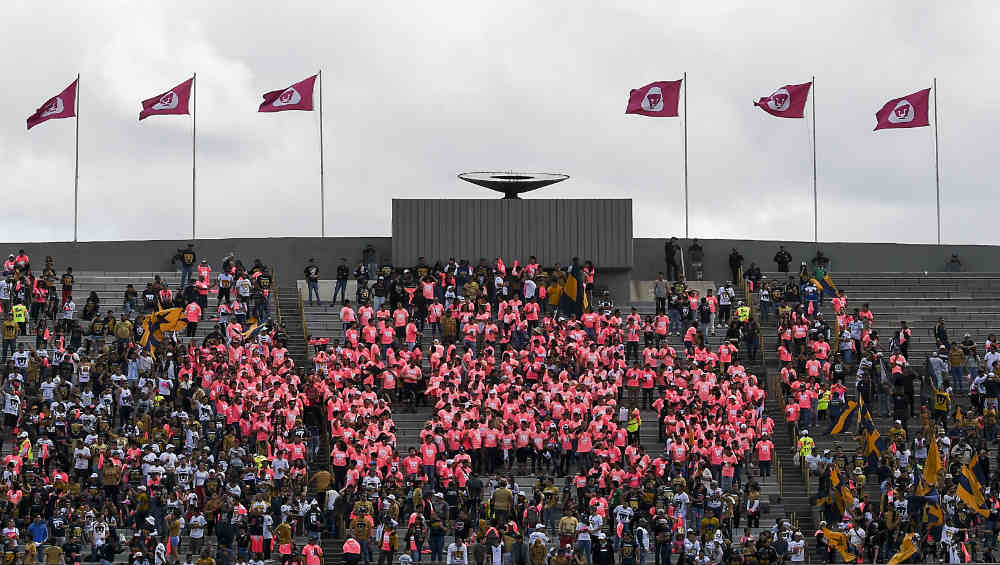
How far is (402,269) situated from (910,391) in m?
15.1

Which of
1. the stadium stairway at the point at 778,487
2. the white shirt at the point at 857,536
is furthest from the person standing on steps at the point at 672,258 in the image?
the white shirt at the point at 857,536

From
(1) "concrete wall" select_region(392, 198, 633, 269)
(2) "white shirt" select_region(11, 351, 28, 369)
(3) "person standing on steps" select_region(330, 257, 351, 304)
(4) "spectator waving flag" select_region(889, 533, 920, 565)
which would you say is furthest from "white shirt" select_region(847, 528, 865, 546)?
(2) "white shirt" select_region(11, 351, 28, 369)

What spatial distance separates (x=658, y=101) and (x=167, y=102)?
13.6 metres

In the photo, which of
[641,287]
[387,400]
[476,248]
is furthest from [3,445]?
[641,287]

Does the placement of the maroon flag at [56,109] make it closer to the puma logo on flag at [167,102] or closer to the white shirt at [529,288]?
the puma logo on flag at [167,102]

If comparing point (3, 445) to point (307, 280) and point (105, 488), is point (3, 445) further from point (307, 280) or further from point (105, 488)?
point (307, 280)

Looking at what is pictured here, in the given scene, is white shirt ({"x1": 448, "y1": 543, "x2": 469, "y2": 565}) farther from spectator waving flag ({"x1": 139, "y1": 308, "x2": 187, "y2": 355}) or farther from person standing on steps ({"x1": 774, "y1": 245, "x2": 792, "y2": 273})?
person standing on steps ({"x1": 774, "y1": 245, "x2": 792, "y2": 273})

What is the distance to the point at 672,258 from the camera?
54.7 m

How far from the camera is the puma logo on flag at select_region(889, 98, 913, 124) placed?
182ft

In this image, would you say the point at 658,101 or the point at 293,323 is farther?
the point at 658,101

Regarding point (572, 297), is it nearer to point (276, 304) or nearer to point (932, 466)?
point (276, 304)

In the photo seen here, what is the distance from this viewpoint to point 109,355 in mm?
44094

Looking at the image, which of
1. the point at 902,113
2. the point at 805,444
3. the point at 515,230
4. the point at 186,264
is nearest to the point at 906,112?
the point at 902,113

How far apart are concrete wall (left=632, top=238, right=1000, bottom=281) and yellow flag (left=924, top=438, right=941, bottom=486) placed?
16156 millimetres
